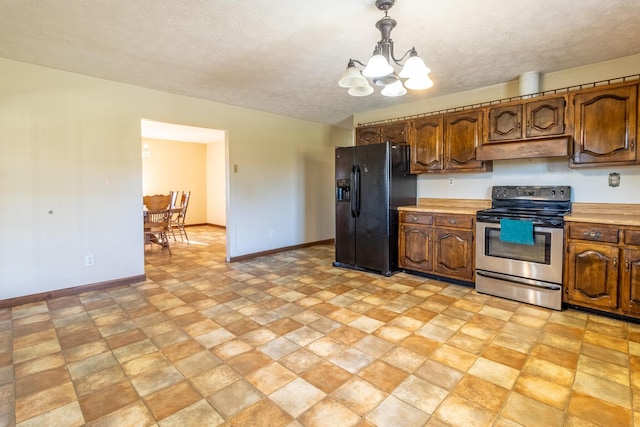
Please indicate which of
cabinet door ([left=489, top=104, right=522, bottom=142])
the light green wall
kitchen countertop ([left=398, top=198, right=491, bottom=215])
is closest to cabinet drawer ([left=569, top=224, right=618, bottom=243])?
kitchen countertop ([left=398, top=198, right=491, bottom=215])

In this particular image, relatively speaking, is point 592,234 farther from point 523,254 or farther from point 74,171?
point 74,171

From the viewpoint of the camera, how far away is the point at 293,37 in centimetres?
267

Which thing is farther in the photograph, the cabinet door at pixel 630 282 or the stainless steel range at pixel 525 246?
the stainless steel range at pixel 525 246

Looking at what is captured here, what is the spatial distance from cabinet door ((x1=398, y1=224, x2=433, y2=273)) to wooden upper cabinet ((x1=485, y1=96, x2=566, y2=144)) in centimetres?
131

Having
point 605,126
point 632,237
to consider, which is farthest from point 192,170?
point 632,237

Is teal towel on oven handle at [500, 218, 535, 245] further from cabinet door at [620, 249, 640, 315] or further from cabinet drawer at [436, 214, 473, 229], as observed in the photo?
cabinet door at [620, 249, 640, 315]

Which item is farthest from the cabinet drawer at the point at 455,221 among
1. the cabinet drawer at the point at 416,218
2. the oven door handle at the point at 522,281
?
the oven door handle at the point at 522,281

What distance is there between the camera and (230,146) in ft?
16.1

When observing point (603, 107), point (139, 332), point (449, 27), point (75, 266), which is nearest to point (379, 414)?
point (139, 332)

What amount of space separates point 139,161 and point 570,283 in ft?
15.6

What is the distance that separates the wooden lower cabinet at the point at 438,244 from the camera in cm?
369

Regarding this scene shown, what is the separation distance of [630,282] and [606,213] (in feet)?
2.59

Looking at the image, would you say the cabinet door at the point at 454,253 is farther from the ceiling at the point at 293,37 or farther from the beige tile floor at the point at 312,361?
the ceiling at the point at 293,37

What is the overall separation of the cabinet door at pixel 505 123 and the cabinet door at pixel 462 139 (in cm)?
14
